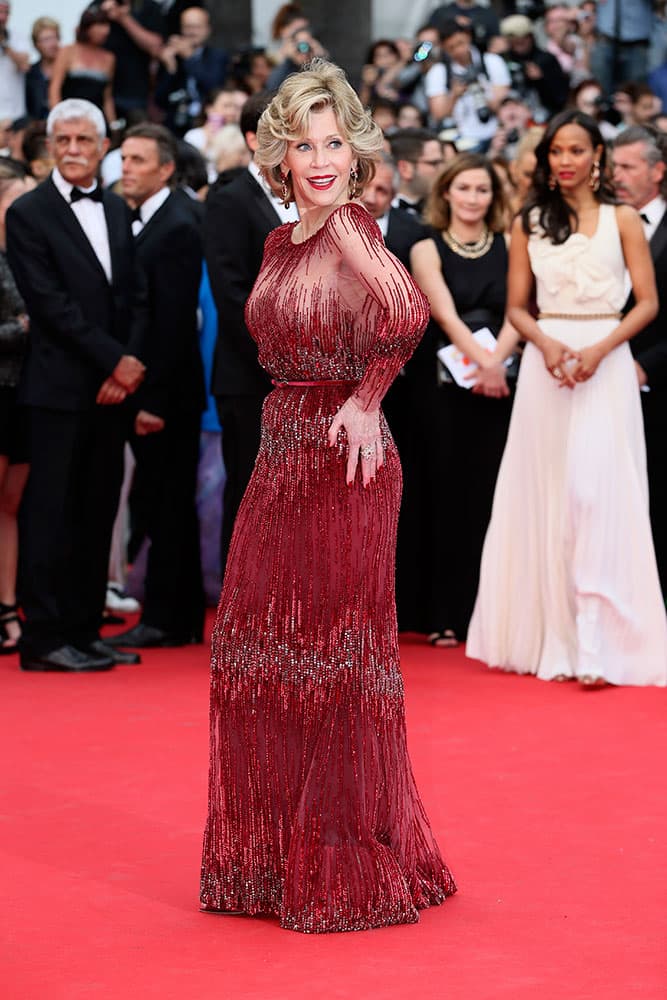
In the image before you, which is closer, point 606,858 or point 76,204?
point 606,858

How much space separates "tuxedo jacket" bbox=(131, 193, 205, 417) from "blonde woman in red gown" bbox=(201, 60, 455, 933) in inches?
137

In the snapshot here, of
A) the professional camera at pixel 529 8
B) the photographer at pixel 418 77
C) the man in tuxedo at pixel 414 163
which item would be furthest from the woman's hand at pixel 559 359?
the professional camera at pixel 529 8

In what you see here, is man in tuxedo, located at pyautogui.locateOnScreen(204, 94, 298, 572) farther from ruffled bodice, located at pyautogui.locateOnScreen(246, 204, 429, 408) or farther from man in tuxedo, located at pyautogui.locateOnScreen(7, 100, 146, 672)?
ruffled bodice, located at pyautogui.locateOnScreen(246, 204, 429, 408)

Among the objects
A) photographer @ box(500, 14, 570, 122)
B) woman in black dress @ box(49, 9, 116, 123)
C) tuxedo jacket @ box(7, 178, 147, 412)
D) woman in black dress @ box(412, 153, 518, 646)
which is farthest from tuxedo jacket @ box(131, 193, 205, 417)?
photographer @ box(500, 14, 570, 122)

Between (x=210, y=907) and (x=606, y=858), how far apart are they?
1.06 meters

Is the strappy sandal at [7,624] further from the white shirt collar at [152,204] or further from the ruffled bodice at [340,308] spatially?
the ruffled bodice at [340,308]

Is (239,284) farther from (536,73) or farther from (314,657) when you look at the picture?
(536,73)

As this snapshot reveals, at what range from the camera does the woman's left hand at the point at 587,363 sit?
702 cm

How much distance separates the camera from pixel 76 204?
7.17 metres

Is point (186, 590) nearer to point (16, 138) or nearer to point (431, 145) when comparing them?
point (431, 145)

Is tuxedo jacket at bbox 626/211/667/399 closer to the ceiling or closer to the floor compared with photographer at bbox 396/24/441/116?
closer to the floor

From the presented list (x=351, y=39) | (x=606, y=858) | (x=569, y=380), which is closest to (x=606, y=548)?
(x=569, y=380)

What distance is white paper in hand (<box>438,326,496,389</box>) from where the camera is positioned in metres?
7.72

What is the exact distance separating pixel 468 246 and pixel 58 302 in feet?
6.29
